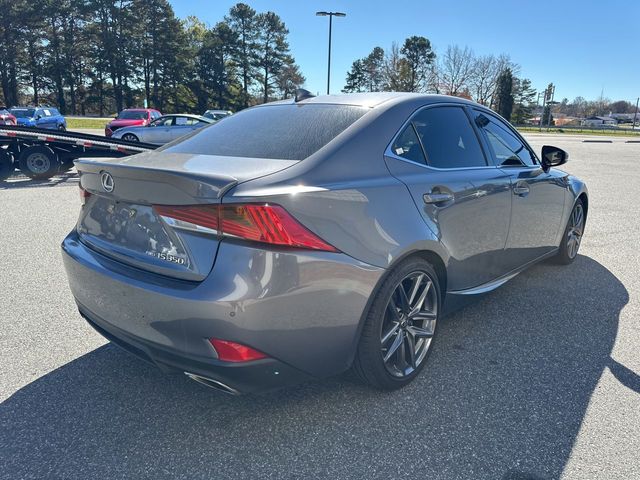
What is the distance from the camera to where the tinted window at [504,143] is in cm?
352

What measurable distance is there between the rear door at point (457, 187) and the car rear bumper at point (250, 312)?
2.19 ft

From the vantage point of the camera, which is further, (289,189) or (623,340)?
(623,340)

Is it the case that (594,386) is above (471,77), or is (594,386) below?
below

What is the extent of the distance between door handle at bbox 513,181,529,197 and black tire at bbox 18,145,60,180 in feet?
36.1

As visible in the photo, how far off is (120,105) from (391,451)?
64355 mm

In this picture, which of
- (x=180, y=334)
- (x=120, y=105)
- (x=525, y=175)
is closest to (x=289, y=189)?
(x=180, y=334)

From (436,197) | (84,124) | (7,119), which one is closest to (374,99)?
(436,197)

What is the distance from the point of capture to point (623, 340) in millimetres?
3330

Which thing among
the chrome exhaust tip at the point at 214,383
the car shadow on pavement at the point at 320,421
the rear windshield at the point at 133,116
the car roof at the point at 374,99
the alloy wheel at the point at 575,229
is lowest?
the car shadow on pavement at the point at 320,421

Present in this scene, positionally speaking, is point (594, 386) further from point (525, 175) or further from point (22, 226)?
point (22, 226)

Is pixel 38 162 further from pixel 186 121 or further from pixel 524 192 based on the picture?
pixel 524 192

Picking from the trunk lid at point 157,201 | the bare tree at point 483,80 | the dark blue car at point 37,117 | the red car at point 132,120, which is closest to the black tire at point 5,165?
the trunk lid at point 157,201

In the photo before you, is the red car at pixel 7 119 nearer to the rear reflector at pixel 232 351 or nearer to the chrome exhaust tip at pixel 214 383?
the chrome exhaust tip at pixel 214 383

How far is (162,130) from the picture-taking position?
18844mm
